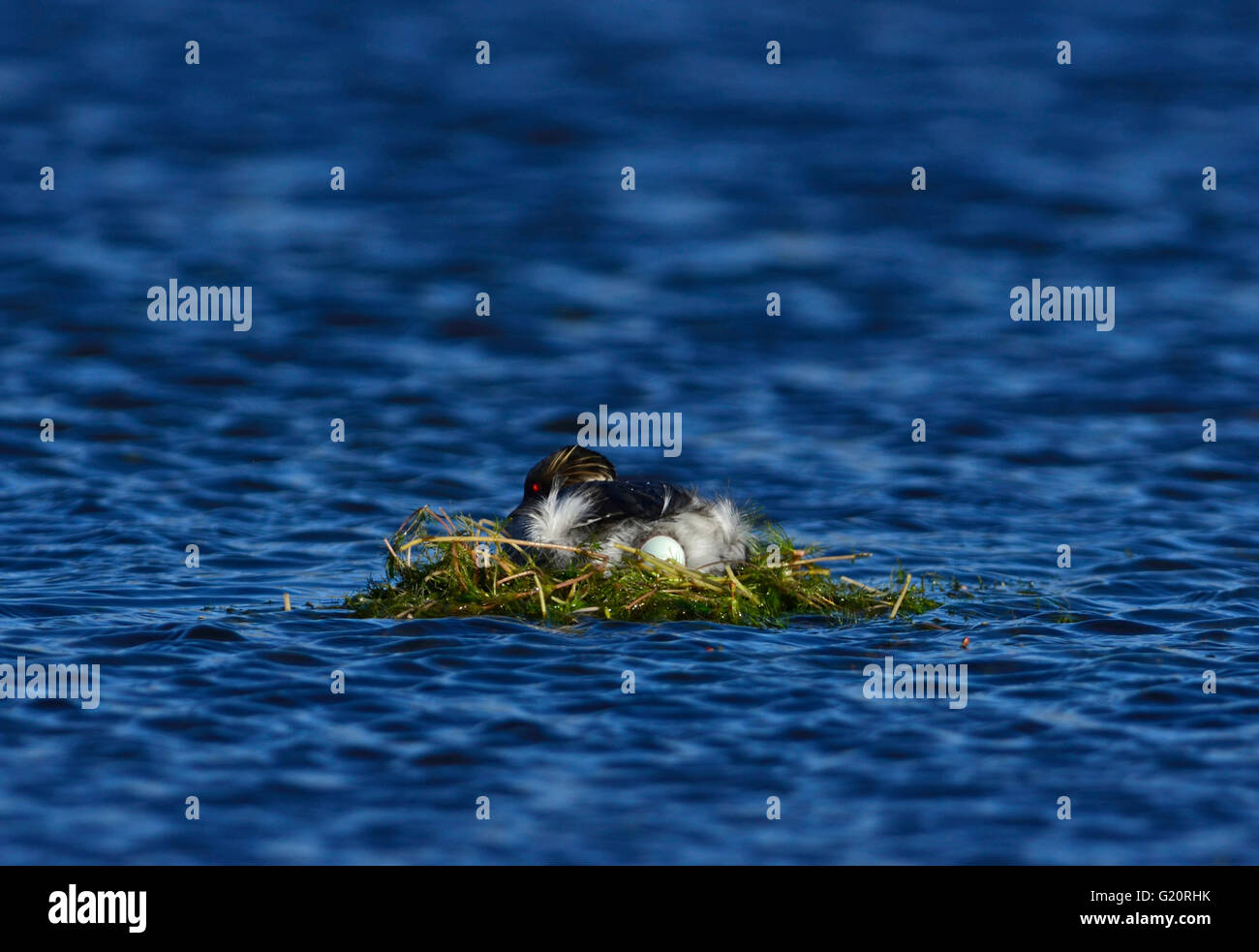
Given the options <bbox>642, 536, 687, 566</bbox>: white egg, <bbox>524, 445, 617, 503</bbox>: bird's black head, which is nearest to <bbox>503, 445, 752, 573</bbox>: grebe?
<bbox>642, 536, 687, 566</bbox>: white egg

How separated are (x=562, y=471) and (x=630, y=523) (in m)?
1.16

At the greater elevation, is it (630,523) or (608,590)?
(630,523)

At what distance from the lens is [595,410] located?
16172 millimetres

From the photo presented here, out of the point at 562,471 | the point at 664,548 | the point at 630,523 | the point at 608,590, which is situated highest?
the point at 562,471

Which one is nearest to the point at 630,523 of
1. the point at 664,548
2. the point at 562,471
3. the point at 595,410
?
the point at 664,548

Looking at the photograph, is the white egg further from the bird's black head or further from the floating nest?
the bird's black head

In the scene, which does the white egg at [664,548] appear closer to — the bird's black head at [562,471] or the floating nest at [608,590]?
the floating nest at [608,590]

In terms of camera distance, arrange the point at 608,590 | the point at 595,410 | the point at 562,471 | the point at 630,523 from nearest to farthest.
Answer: the point at 608,590 < the point at 630,523 < the point at 562,471 < the point at 595,410

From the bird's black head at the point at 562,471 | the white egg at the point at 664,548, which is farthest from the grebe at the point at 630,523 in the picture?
the bird's black head at the point at 562,471

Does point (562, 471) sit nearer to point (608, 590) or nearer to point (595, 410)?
point (608, 590)

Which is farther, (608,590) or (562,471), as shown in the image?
(562,471)

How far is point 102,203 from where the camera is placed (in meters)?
21.7

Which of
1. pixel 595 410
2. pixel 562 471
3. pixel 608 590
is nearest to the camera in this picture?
pixel 608 590
